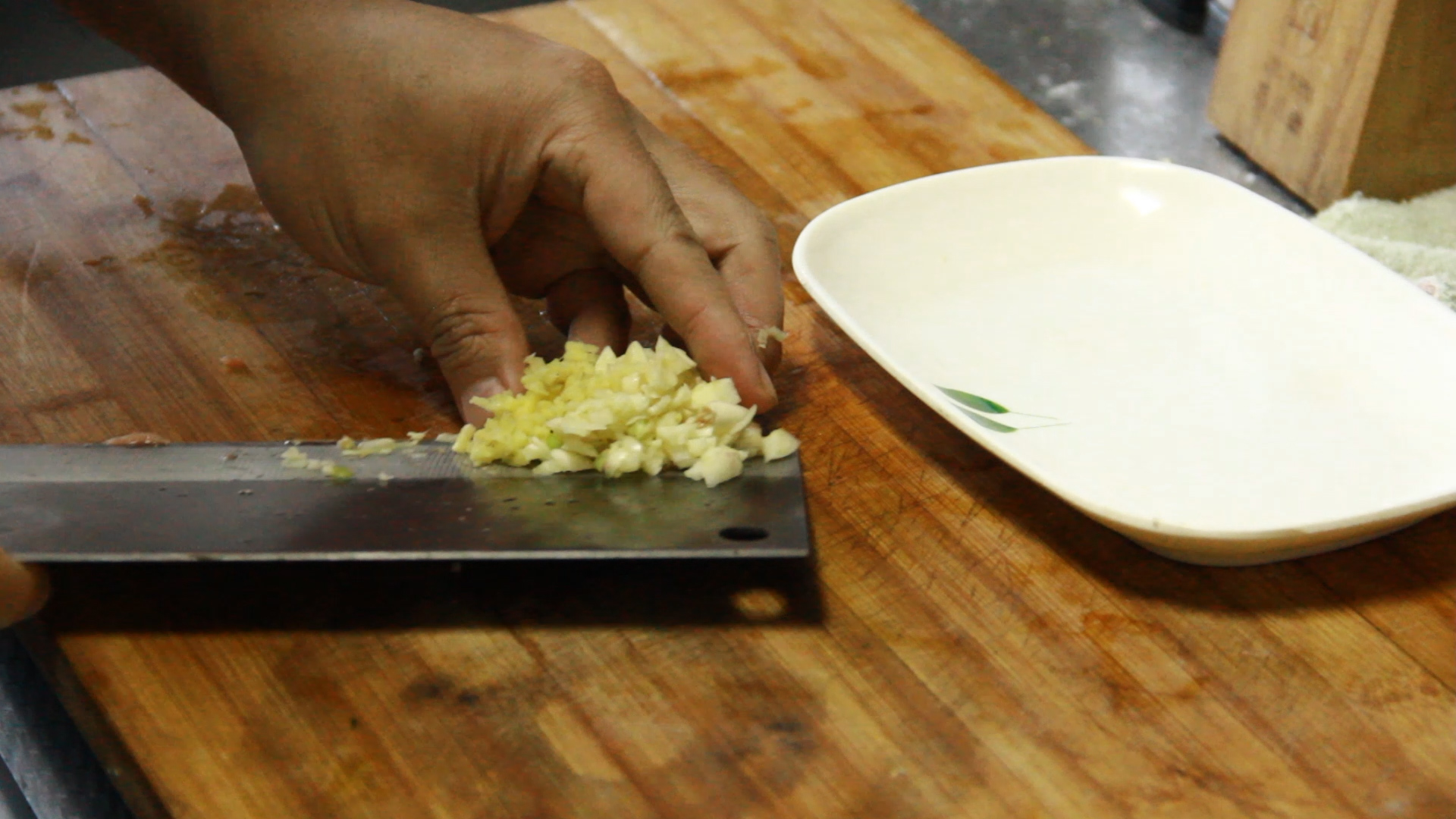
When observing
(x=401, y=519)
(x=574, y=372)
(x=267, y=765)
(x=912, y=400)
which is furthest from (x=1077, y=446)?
(x=267, y=765)

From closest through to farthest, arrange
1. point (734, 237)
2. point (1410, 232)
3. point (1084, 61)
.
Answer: point (734, 237) < point (1410, 232) < point (1084, 61)

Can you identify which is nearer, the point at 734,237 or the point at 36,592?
the point at 36,592

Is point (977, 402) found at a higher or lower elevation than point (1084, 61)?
higher

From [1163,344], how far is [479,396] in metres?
0.63

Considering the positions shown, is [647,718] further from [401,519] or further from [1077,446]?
[1077,446]

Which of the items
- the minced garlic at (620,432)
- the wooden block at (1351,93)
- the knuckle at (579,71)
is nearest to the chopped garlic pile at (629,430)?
the minced garlic at (620,432)

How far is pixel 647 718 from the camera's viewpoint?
0.85 metres

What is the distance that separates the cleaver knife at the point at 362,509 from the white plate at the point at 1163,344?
21cm

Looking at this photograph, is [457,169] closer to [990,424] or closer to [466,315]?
[466,315]

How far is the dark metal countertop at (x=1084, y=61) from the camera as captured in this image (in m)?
1.79

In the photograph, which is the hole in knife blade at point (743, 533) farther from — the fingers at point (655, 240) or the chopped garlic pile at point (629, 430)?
the fingers at point (655, 240)

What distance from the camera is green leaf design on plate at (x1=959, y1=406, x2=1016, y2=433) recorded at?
3.38ft

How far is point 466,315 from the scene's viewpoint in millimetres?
1056

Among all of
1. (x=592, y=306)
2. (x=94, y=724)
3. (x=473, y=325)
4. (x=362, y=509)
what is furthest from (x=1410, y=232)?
(x=94, y=724)
